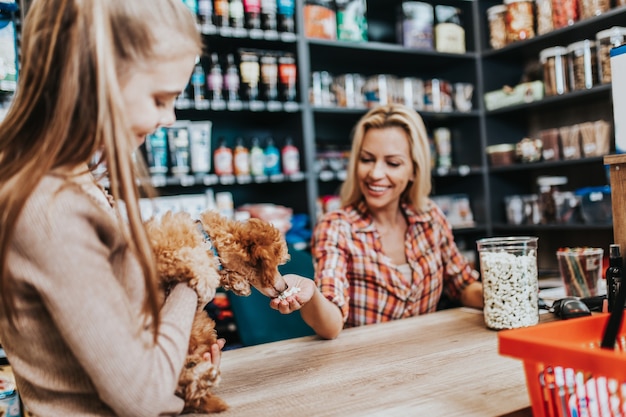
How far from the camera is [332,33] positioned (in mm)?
3531

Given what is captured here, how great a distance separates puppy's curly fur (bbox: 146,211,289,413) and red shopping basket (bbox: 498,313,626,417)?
0.45 metres

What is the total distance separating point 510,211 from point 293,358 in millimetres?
2989

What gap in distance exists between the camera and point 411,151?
89.8 inches

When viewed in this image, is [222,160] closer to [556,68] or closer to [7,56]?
[7,56]

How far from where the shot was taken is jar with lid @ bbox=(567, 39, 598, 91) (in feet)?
11.0

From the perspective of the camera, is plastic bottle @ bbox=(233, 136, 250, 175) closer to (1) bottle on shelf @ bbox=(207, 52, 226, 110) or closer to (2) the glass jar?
(1) bottle on shelf @ bbox=(207, 52, 226, 110)

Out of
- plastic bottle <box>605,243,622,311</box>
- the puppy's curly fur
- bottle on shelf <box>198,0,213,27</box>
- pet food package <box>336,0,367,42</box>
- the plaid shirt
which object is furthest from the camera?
pet food package <box>336,0,367,42</box>

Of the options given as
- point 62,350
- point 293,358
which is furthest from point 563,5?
point 62,350

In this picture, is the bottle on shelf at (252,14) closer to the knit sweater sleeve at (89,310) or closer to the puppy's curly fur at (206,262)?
the puppy's curly fur at (206,262)

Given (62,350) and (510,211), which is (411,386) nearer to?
(62,350)

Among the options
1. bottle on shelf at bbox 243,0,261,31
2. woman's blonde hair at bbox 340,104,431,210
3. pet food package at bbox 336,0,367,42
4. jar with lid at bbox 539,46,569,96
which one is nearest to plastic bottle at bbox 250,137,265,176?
bottle on shelf at bbox 243,0,261,31

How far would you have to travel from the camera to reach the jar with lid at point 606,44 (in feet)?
10.2

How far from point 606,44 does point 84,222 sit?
10.5 feet

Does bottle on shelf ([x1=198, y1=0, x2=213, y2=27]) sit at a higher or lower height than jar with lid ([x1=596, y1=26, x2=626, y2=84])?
higher
